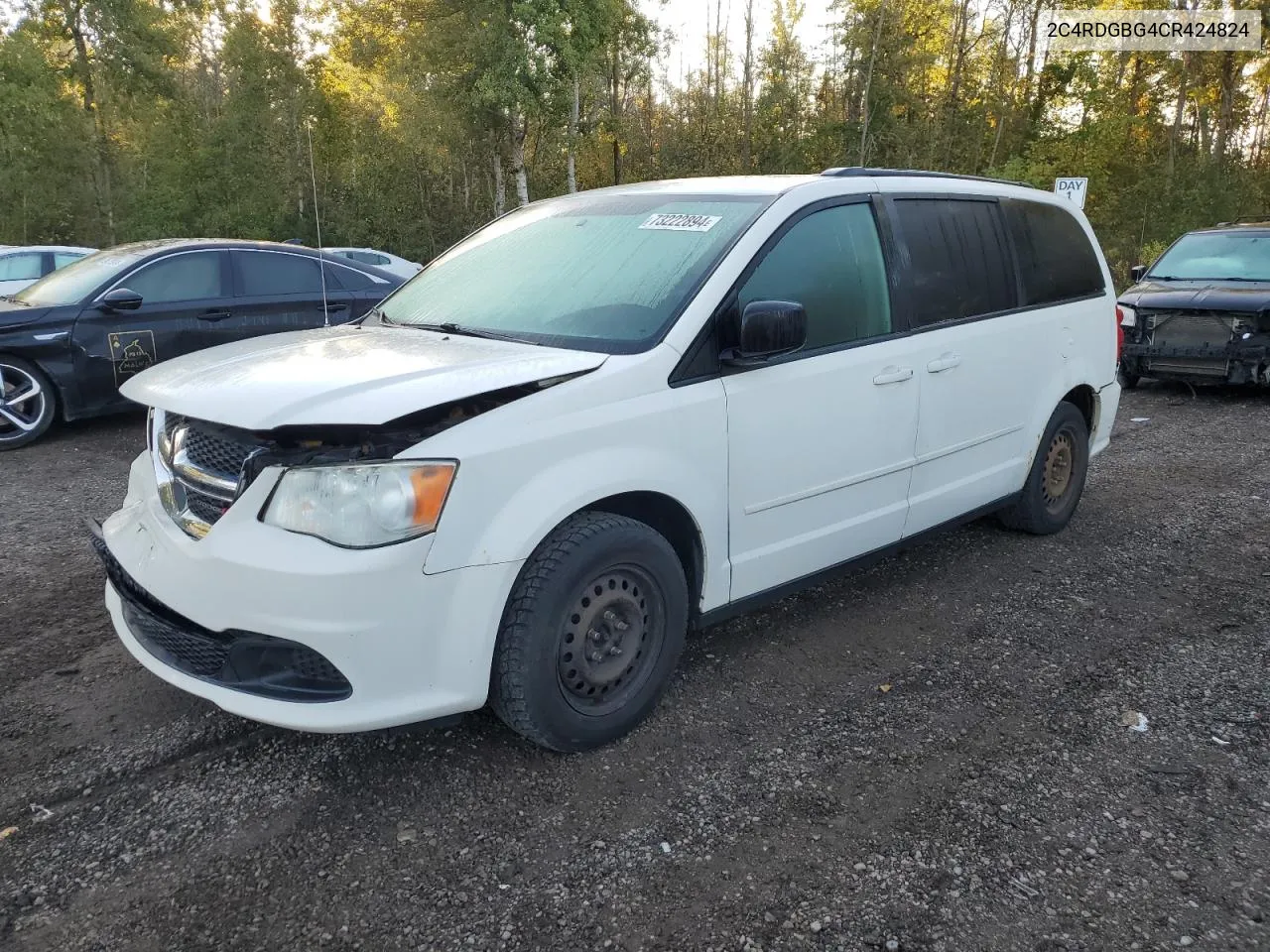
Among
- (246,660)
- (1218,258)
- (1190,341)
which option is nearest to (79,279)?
(246,660)

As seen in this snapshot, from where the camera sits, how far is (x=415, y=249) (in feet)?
96.3

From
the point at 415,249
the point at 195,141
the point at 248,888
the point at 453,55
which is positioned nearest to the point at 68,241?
the point at 195,141

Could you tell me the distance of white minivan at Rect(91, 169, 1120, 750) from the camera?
2547 millimetres

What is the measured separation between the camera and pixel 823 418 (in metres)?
3.53

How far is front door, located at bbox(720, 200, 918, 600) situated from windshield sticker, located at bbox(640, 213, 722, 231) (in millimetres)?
272

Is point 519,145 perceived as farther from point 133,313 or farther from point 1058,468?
point 1058,468

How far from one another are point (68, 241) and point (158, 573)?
28.2m

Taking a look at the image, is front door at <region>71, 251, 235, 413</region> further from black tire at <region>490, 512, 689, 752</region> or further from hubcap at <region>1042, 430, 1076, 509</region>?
hubcap at <region>1042, 430, 1076, 509</region>

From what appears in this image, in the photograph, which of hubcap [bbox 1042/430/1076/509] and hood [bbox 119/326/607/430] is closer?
hood [bbox 119/326/607/430]

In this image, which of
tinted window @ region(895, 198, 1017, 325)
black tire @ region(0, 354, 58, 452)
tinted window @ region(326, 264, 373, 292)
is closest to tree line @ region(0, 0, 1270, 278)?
tinted window @ region(326, 264, 373, 292)

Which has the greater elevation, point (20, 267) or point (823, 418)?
point (20, 267)

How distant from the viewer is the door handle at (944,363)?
3990mm

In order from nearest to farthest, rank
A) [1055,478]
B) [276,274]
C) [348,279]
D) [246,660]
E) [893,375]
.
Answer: [246,660]
[893,375]
[1055,478]
[276,274]
[348,279]

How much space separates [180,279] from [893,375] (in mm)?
6450
